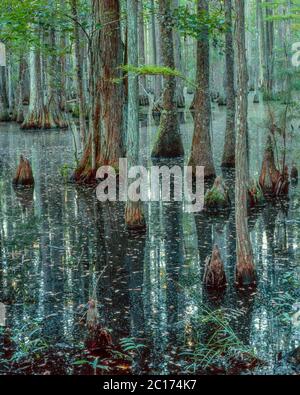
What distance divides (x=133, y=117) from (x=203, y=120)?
4392 mm

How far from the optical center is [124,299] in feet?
26.4

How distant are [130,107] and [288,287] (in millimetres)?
3905

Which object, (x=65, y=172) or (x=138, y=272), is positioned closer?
(x=138, y=272)

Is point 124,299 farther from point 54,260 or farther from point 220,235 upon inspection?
point 220,235

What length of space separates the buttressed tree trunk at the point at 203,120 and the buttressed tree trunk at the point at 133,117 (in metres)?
3.99

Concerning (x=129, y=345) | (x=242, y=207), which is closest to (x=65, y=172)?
(x=242, y=207)

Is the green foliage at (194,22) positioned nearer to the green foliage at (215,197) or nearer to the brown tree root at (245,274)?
the green foliage at (215,197)

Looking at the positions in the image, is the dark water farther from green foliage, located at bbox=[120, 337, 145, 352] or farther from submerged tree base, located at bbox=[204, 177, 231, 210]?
submerged tree base, located at bbox=[204, 177, 231, 210]

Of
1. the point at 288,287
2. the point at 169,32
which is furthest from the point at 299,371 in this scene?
the point at 169,32

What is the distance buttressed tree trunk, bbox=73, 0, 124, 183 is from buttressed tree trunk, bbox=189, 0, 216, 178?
4.96 ft

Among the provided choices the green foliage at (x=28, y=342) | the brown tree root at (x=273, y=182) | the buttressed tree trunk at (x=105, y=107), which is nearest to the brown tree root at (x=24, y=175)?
the buttressed tree trunk at (x=105, y=107)

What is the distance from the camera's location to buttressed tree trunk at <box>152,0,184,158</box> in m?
17.1

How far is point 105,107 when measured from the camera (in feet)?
49.6

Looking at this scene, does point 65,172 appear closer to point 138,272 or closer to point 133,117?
point 133,117
